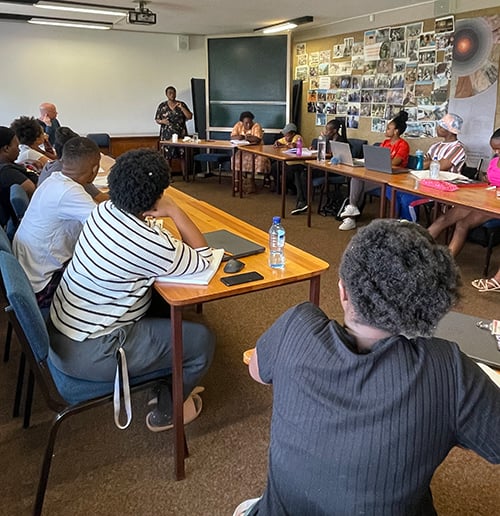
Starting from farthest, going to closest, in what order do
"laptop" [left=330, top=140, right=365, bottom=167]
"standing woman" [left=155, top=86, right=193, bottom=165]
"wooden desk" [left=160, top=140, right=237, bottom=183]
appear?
"standing woman" [left=155, top=86, right=193, bottom=165], "wooden desk" [left=160, top=140, right=237, bottom=183], "laptop" [left=330, top=140, right=365, bottom=167]

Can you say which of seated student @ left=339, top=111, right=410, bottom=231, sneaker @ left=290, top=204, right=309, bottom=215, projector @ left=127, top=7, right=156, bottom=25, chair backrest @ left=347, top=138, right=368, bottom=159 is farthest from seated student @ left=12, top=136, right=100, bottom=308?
chair backrest @ left=347, top=138, right=368, bottom=159

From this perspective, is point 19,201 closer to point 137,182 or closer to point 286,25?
point 137,182

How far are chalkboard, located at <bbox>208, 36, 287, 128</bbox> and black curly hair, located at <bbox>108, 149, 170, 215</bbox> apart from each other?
6.44 metres

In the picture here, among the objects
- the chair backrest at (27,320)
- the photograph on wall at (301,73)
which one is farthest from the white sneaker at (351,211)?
the chair backrest at (27,320)

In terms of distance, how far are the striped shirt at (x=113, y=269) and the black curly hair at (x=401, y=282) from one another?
91cm

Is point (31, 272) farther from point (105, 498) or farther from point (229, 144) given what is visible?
point (229, 144)

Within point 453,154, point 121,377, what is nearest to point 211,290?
point 121,377

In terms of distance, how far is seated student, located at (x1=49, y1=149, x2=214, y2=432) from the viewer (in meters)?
1.68

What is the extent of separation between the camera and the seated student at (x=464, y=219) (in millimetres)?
3709

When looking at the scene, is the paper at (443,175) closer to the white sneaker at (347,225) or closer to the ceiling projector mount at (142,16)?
the white sneaker at (347,225)

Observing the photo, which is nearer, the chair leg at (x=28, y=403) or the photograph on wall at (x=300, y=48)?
the chair leg at (x=28, y=403)

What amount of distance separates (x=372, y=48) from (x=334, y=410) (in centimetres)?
661

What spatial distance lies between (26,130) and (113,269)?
9.52 feet

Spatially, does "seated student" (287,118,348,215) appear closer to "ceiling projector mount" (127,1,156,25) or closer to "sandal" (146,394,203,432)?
"ceiling projector mount" (127,1,156,25)
